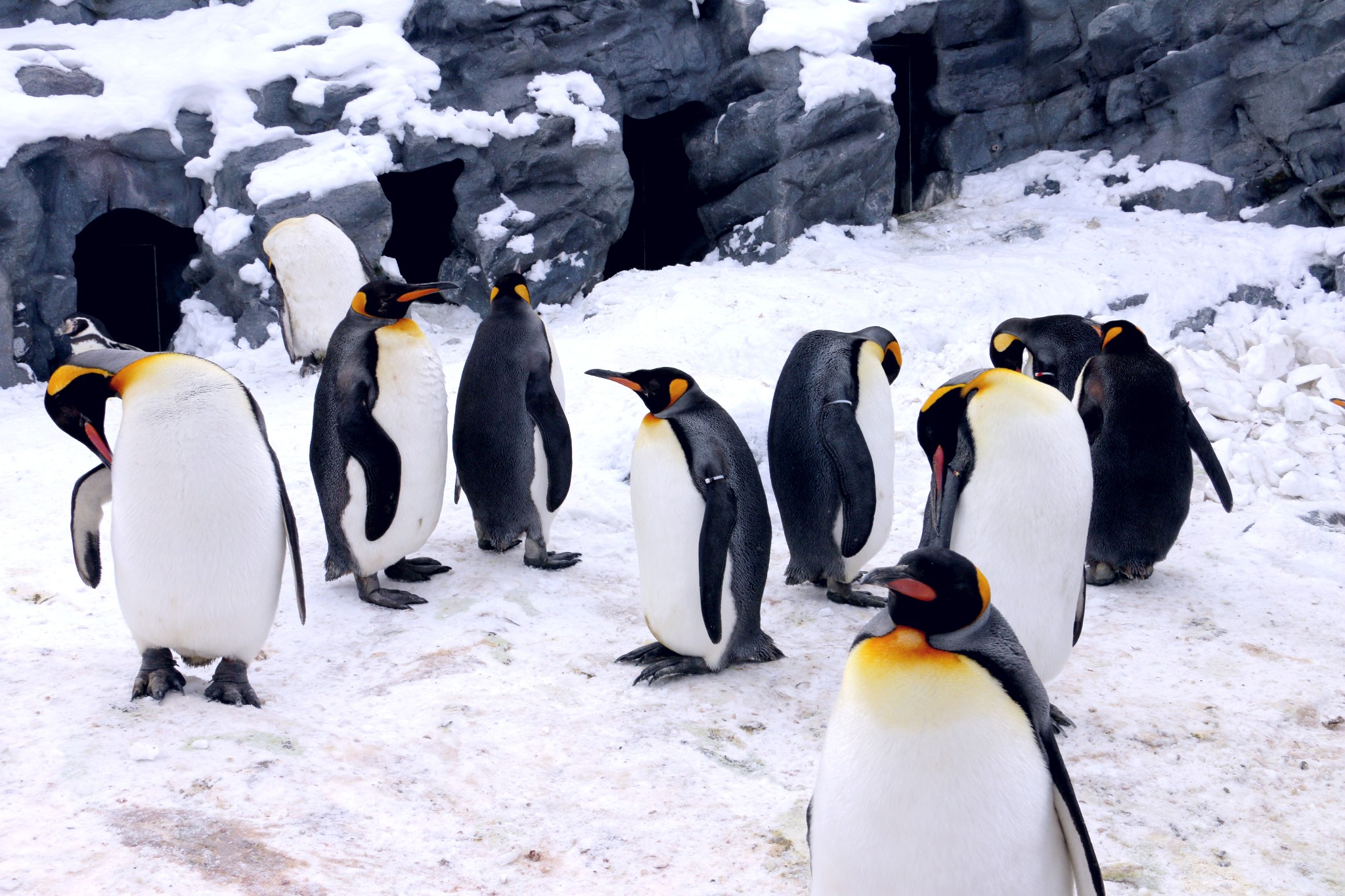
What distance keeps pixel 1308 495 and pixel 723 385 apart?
2668 mm

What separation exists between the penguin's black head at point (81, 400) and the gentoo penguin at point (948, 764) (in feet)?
7.08

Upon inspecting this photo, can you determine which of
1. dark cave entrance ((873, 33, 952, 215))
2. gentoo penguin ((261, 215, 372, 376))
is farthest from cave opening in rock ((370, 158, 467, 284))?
dark cave entrance ((873, 33, 952, 215))

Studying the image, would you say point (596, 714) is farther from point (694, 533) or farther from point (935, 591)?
point (935, 591)

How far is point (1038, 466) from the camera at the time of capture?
8.50 ft

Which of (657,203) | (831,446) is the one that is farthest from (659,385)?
(657,203)

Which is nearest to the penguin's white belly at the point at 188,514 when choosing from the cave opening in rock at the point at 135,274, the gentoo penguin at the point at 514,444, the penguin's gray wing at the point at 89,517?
the penguin's gray wing at the point at 89,517

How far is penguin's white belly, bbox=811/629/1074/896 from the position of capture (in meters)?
1.60

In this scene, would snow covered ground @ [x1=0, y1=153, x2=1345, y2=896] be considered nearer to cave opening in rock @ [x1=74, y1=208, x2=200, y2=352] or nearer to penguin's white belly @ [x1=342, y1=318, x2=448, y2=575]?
penguin's white belly @ [x1=342, y1=318, x2=448, y2=575]

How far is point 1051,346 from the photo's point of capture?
Answer: 176 inches

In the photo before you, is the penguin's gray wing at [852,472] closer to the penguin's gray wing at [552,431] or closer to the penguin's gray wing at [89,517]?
the penguin's gray wing at [552,431]

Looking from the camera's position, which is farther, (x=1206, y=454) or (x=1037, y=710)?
(x=1206, y=454)

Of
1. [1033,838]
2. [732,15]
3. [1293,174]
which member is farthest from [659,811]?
[1293,174]

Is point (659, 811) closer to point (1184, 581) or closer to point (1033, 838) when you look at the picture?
point (1033, 838)

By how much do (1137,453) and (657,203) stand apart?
676cm
